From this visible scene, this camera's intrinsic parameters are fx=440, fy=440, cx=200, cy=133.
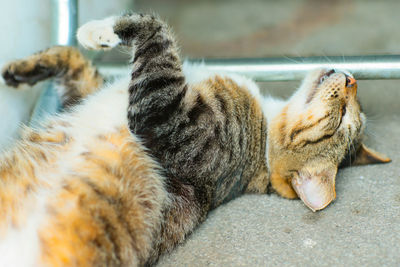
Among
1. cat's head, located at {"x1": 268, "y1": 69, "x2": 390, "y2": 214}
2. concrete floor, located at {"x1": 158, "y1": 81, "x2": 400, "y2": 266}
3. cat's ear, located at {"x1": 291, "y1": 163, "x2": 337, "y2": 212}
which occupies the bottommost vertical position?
concrete floor, located at {"x1": 158, "y1": 81, "x2": 400, "y2": 266}

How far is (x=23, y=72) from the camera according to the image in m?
1.69

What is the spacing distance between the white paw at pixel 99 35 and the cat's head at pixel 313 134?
0.65 m

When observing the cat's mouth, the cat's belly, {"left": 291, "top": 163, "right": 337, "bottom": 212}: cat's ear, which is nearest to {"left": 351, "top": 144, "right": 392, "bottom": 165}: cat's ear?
{"left": 291, "top": 163, "right": 337, "bottom": 212}: cat's ear

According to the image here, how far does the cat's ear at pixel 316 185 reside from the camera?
4.81ft

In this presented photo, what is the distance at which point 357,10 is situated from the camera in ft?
9.98

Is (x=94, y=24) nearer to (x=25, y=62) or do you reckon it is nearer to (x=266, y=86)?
(x=25, y=62)

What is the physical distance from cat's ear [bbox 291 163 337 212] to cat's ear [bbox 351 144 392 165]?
20 cm

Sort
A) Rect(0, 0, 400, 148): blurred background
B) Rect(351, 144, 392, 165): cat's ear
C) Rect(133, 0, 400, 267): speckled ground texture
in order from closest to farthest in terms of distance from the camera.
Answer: Rect(133, 0, 400, 267): speckled ground texture
Rect(351, 144, 392, 165): cat's ear
Rect(0, 0, 400, 148): blurred background

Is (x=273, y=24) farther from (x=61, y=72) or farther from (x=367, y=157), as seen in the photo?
(x=61, y=72)

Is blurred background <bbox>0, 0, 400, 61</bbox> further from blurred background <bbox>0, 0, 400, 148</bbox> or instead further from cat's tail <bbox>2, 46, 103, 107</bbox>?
cat's tail <bbox>2, 46, 103, 107</bbox>

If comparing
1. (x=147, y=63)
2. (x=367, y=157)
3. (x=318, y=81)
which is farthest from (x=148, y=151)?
(x=367, y=157)

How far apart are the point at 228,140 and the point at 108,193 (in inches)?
17.2

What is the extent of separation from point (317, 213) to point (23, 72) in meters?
Answer: 1.20

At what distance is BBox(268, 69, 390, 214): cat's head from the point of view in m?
1.57
